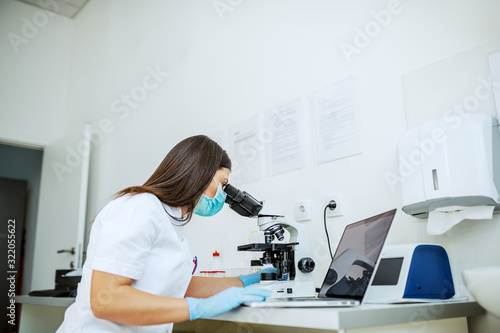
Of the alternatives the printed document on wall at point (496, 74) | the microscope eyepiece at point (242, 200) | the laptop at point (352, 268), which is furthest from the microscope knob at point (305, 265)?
the printed document on wall at point (496, 74)

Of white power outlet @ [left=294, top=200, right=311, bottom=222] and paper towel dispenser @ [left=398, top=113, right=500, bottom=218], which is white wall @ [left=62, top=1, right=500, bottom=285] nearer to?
white power outlet @ [left=294, top=200, right=311, bottom=222]

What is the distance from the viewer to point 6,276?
13.5ft

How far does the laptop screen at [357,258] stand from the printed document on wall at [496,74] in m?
0.54

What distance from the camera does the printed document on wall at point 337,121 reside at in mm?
1801

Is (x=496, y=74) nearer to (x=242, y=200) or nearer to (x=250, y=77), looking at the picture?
(x=242, y=200)

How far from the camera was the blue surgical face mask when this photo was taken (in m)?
1.54

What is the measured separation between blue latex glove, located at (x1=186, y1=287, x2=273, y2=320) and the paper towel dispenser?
1.94 ft

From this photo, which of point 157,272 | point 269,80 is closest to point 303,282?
point 157,272

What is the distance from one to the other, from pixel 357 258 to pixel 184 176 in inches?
22.8

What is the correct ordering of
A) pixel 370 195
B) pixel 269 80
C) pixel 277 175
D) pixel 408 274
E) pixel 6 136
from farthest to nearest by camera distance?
1. pixel 6 136
2. pixel 269 80
3. pixel 277 175
4. pixel 370 195
5. pixel 408 274

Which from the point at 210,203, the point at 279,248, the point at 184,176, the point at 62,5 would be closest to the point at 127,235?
the point at 184,176

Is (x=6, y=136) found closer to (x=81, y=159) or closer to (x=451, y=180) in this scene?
(x=81, y=159)

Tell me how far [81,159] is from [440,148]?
284 centimetres

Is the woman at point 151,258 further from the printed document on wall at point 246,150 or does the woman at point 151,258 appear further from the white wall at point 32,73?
the white wall at point 32,73
